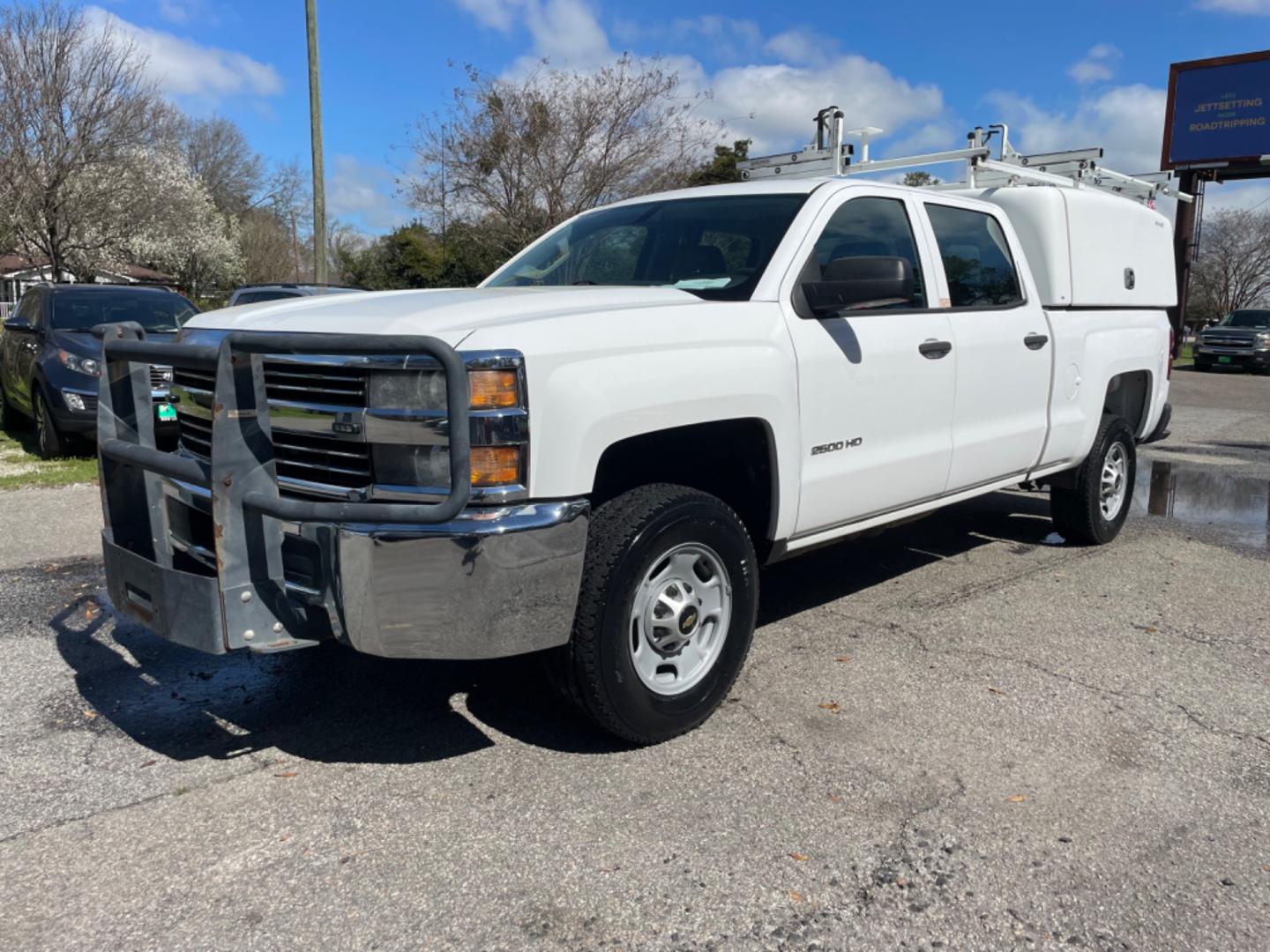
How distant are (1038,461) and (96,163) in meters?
23.1

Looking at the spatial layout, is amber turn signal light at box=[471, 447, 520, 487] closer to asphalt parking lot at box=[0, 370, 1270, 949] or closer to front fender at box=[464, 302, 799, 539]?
front fender at box=[464, 302, 799, 539]

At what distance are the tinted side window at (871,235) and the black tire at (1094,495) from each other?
2289 millimetres

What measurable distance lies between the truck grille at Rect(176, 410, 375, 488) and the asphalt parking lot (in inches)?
40.2

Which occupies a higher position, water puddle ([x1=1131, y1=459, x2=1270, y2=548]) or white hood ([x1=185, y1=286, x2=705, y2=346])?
white hood ([x1=185, y1=286, x2=705, y2=346])

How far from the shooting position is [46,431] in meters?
9.29

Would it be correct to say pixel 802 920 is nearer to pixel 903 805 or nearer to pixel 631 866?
pixel 631 866

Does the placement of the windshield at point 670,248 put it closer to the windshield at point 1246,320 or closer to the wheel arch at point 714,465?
the wheel arch at point 714,465

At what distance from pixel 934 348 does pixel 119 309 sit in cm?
854

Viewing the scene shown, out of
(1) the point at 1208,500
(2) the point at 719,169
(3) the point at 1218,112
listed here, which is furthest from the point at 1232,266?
(1) the point at 1208,500

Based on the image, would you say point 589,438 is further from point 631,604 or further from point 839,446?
point 839,446

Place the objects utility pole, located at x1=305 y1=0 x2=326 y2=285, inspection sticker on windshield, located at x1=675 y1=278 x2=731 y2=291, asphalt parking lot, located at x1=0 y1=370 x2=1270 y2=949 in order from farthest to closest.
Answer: utility pole, located at x1=305 y1=0 x2=326 y2=285 → inspection sticker on windshield, located at x1=675 y1=278 x2=731 y2=291 → asphalt parking lot, located at x1=0 y1=370 x2=1270 y2=949

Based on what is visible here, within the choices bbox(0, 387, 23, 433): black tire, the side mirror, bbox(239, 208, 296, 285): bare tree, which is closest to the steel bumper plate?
the side mirror

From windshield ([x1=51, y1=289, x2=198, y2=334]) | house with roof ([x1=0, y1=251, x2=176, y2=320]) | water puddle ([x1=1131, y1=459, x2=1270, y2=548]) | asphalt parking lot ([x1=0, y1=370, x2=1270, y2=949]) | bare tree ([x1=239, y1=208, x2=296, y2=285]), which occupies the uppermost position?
bare tree ([x1=239, y1=208, x2=296, y2=285])

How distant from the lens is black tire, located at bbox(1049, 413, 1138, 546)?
20.8ft
